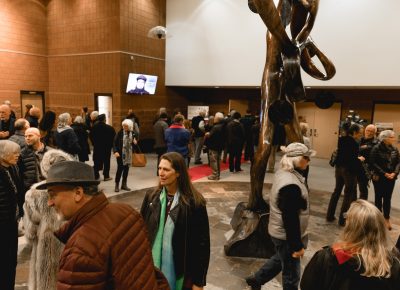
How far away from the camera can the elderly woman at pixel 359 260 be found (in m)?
1.55

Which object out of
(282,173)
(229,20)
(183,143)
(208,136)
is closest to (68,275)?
(282,173)

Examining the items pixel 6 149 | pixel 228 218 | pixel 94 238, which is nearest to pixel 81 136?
pixel 228 218

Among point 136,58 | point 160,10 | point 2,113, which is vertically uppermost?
point 160,10

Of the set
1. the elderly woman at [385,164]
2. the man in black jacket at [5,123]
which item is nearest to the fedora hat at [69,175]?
the elderly woman at [385,164]

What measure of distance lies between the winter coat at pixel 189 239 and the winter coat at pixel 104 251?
0.69 m

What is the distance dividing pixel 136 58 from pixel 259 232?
8549mm

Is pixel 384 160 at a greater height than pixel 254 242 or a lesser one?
greater

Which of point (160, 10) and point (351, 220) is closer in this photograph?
point (351, 220)

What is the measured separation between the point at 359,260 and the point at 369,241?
114 millimetres

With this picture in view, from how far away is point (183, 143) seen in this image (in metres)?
7.06

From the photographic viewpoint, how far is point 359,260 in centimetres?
156

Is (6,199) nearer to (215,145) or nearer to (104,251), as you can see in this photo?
(104,251)

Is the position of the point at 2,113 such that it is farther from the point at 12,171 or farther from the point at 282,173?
the point at 282,173

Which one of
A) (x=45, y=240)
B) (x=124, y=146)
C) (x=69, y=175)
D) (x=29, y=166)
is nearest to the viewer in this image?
(x=69, y=175)
